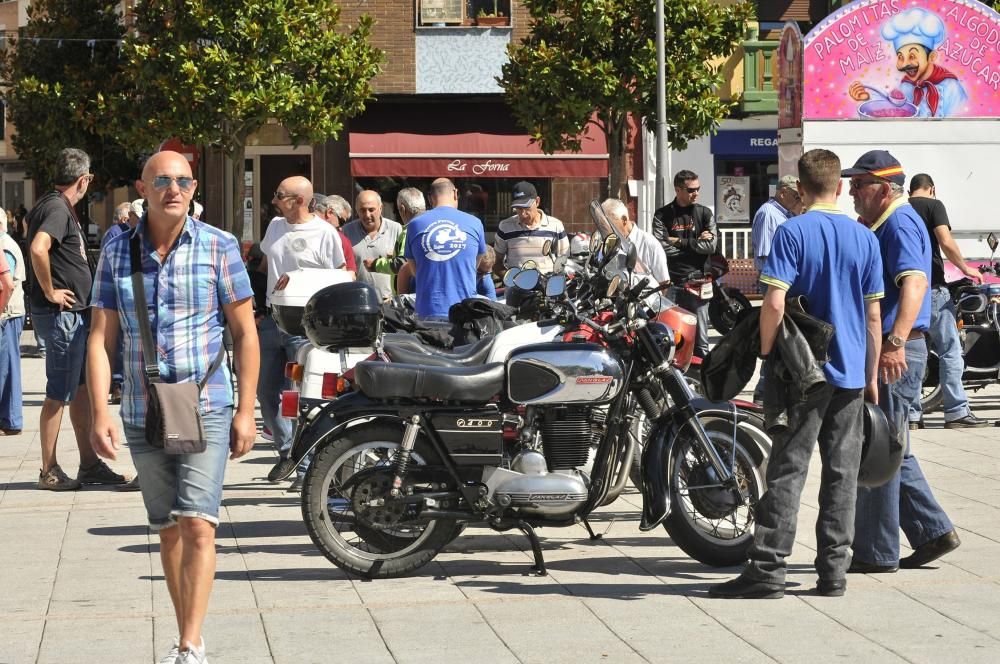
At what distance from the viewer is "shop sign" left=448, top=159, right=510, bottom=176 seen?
87.6 feet

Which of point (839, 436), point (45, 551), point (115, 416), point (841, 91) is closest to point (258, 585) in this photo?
point (45, 551)

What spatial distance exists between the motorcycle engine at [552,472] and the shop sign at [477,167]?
65.5 feet

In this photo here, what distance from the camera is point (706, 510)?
272 inches

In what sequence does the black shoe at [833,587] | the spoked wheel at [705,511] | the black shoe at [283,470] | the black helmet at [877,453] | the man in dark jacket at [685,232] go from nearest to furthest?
the black shoe at [833,587]
the black helmet at [877,453]
the spoked wheel at [705,511]
the black shoe at [283,470]
the man in dark jacket at [685,232]

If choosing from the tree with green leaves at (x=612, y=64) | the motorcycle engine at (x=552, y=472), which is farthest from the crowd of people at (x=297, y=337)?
the tree with green leaves at (x=612, y=64)

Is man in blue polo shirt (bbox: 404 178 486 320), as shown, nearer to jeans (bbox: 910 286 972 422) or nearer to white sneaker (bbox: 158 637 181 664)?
jeans (bbox: 910 286 972 422)

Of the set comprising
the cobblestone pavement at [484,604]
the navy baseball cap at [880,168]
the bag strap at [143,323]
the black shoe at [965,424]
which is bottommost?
the black shoe at [965,424]

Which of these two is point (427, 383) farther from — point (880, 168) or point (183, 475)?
point (880, 168)

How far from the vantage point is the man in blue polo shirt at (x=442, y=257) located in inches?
387

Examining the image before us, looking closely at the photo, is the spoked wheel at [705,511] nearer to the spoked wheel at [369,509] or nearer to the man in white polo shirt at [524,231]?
the spoked wheel at [369,509]

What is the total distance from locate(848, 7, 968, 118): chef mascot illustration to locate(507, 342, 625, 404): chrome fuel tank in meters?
10.3

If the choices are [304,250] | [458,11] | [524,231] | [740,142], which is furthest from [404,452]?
[740,142]

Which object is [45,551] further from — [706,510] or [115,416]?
[115,416]

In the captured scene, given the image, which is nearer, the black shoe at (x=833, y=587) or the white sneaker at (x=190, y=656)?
the white sneaker at (x=190, y=656)
